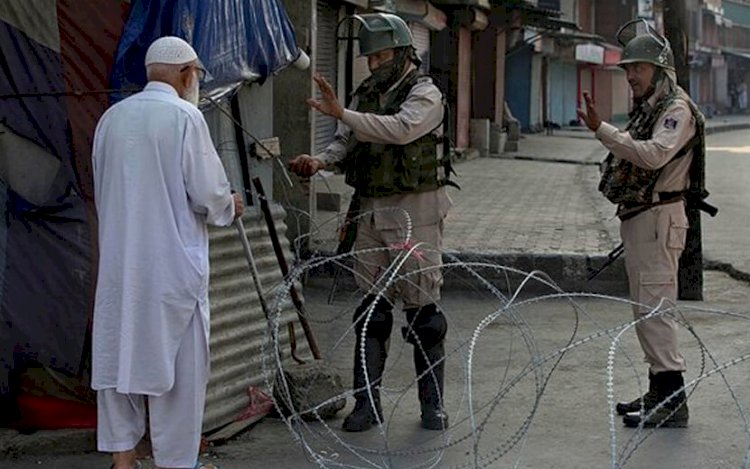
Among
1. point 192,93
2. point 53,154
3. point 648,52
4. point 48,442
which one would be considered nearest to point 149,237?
point 192,93

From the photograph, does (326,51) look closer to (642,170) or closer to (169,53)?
(642,170)

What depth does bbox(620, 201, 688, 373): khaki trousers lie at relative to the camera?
6379mm

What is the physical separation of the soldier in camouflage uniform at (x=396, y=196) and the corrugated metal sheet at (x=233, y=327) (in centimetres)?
52

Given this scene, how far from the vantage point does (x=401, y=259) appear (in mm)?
6277

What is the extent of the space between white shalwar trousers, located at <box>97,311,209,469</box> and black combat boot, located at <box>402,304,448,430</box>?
1.48 meters

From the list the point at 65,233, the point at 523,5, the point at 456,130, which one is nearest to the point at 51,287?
the point at 65,233

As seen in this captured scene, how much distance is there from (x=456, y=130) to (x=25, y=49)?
847 inches

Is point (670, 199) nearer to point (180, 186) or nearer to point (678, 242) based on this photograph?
point (678, 242)

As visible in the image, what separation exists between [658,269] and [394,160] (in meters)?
1.33

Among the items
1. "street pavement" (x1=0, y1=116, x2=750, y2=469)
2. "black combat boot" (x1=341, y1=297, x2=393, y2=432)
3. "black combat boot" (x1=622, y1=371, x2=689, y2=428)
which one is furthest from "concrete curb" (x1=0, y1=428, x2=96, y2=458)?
"black combat boot" (x1=622, y1=371, x2=689, y2=428)

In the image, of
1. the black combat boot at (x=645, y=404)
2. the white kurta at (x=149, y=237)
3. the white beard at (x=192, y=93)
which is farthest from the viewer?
the black combat boot at (x=645, y=404)

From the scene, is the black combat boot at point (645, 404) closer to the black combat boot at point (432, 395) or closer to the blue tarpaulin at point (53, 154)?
the black combat boot at point (432, 395)

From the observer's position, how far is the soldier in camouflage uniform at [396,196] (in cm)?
631

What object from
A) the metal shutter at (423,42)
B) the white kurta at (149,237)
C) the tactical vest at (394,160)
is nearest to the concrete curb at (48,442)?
the white kurta at (149,237)
